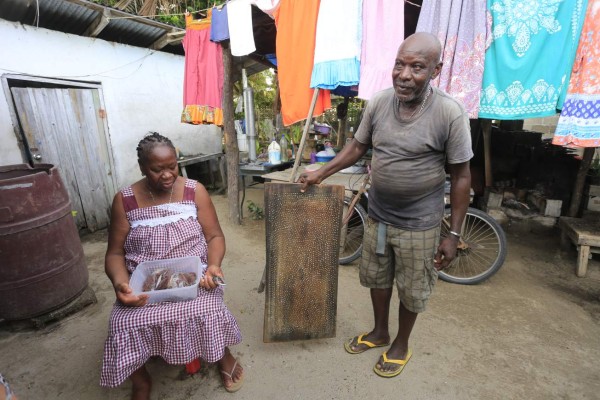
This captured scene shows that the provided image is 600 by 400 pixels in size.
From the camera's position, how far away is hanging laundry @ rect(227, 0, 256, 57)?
3.42 meters

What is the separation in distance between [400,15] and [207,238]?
2.37 meters

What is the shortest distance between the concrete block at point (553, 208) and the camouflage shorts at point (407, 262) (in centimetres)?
352

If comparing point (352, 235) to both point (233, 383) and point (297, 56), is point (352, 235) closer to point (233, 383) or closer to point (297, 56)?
point (297, 56)

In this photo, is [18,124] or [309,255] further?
[18,124]

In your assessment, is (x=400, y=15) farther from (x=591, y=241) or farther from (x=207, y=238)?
(x=591, y=241)

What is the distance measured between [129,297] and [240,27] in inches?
121

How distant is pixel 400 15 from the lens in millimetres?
2645

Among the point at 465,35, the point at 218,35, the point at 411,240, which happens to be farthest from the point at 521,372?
the point at 218,35

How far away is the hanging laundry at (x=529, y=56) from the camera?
2326 millimetres

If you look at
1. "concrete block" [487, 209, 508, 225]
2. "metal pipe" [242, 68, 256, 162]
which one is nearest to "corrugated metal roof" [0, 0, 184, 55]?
"metal pipe" [242, 68, 256, 162]

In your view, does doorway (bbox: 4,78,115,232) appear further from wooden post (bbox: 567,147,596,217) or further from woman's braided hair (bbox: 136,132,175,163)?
wooden post (bbox: 567,147,596,217)

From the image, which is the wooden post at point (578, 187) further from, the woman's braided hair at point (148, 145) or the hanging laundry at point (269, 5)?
the woman's braided hair at point (148, 145)

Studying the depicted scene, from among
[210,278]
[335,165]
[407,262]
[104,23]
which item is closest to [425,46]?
[335,165]

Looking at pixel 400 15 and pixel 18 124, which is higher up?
pixel 400 15
